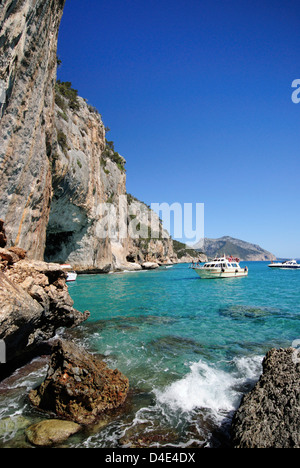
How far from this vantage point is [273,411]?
4.14 m

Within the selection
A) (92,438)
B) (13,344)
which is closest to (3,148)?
(13,344)

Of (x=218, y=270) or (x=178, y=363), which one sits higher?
(x=218, y=270)

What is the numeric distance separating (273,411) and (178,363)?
3.87 meters

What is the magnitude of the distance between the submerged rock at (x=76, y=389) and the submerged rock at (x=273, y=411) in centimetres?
262

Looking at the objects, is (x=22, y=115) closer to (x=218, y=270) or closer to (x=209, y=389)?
(x=209, y=389)

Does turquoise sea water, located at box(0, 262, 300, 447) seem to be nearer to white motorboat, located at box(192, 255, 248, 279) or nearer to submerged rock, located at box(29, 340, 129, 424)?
submerged rock, located at box(29, 340, 129, 424)

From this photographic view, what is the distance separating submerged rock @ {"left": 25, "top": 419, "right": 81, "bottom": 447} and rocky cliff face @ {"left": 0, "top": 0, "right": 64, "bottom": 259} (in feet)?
25.5

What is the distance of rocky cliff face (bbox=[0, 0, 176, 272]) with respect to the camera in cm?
938

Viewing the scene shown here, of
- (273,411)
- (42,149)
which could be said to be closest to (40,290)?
(273,411)

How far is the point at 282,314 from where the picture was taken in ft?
47.6

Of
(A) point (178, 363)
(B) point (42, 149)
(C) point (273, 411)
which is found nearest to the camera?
(C) point (273, 411)

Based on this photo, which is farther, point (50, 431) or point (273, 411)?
point (50, 431)

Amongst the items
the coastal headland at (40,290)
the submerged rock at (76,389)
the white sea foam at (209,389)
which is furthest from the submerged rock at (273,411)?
the submerged rock at (76,389)

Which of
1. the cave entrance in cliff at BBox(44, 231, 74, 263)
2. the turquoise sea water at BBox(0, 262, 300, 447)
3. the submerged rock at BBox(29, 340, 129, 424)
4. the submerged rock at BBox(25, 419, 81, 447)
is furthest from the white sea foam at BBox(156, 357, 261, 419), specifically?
the cave entrance in cliff at BBox(44, 231, 74, 263)
